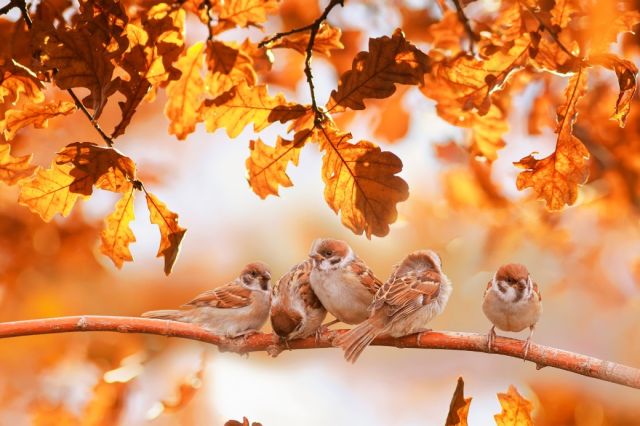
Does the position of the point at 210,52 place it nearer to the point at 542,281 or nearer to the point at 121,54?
the point at 121,54

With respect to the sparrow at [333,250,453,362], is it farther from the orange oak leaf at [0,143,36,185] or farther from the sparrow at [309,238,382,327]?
the orange oak leaf at [0,143,36,185]

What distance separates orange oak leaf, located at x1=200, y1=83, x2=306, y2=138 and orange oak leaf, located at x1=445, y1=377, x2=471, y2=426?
40cm

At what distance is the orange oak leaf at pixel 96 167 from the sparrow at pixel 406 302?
1.26 feet

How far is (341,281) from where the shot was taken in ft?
4.53

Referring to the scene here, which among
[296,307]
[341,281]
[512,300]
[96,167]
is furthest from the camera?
[512,300]

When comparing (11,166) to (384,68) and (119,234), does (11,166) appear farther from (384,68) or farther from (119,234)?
(384,68)

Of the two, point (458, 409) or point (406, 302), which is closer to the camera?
point (458, 409)

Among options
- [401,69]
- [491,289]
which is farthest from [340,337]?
[491,289]

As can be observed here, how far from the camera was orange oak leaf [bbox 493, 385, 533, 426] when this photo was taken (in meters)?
0.95

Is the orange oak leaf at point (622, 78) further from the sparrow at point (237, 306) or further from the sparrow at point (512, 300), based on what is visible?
the sparrow at point (237, 306)

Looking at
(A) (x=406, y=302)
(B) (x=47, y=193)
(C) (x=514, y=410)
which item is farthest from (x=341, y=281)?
(B) (x=47, y=193)

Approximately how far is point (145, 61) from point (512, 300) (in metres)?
0.98

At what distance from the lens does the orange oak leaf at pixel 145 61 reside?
95 centimetres

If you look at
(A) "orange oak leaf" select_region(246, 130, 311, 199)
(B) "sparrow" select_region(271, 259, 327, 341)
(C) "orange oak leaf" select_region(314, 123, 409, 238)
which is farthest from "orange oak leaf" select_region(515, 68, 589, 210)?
(B) "sparrow" select_region(271, 259, 327, 341)
